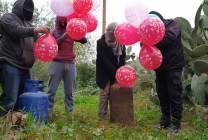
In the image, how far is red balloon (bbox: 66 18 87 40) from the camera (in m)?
7.16

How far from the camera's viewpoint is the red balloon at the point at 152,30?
679 cm

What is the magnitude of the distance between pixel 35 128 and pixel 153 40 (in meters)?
1.99

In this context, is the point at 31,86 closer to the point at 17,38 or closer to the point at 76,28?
the point at 17,38

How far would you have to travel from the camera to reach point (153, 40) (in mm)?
6879

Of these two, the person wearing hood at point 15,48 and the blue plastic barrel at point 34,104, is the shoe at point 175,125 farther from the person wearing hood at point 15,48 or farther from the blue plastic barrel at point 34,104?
the person wearing hood at point 15,48

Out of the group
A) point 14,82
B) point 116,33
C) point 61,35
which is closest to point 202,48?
point 116,33

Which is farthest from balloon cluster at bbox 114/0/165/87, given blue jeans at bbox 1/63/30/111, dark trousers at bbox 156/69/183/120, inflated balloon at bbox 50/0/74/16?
blue jeans at bbox 1/63/30/111

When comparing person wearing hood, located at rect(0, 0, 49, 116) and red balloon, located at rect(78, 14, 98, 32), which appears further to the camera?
red balloon, located at rect(78, 14, 98, 32)

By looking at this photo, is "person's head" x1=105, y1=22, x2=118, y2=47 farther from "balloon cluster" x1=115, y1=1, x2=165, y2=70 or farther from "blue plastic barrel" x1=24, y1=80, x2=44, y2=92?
"blue plastic barrel" x1=24, y1=80, x2=44, y2=92

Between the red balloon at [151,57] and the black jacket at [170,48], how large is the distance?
200mm

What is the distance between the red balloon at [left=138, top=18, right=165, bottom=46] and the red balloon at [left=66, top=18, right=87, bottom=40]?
817 mm

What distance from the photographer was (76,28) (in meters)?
7.15

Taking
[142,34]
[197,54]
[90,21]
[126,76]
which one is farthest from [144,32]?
[197,54]

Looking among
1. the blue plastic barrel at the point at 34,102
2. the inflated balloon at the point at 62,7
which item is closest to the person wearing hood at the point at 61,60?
the inflated balloon at the point at 62,7
